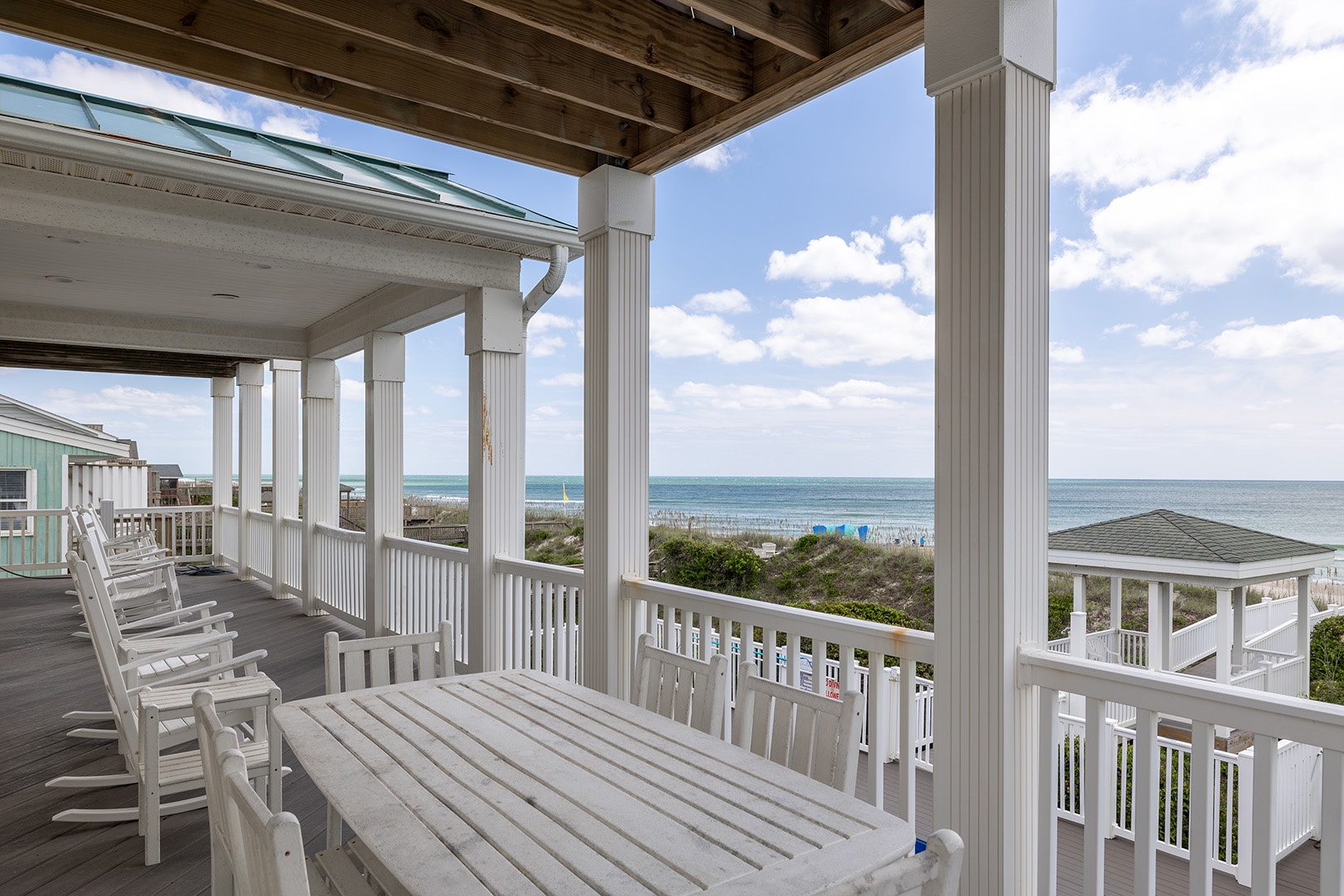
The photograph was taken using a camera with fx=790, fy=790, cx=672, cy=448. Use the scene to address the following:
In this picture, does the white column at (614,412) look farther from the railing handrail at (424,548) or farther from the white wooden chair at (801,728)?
the railing handrail at (424,548)

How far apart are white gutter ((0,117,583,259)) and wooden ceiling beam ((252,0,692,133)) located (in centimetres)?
133

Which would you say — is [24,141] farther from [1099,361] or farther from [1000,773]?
[1099,361]

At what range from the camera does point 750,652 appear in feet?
8.92

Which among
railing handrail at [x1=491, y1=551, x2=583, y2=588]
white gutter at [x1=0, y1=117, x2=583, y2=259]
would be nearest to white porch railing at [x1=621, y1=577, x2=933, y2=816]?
railing handrail at [x1=491, y1=551, x2=583, y2=588]

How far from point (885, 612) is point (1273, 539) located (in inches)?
183

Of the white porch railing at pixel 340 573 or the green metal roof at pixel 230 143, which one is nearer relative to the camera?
the green metal roof at pixel 230 143

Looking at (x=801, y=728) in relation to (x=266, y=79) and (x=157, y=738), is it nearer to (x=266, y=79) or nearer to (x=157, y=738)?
(x=157, y=738)

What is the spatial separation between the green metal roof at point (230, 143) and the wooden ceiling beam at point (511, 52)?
149cm

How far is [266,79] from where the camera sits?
281 cm

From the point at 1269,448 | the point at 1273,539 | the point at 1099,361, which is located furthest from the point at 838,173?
the point at 1273,539

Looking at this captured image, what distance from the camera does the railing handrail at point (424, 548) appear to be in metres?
5.11

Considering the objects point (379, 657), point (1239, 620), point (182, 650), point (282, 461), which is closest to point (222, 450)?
point (282, 461)

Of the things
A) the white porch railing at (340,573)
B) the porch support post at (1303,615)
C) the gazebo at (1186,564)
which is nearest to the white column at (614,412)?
the white porch railing at (340,573)

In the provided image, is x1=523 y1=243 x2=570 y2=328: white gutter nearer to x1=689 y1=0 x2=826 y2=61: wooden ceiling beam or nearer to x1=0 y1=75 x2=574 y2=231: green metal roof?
x1=0 y1=75 x2=574 y2=231: green metal roof
